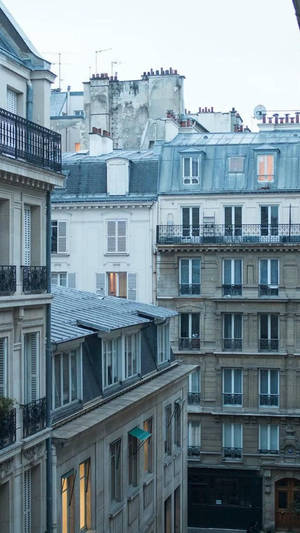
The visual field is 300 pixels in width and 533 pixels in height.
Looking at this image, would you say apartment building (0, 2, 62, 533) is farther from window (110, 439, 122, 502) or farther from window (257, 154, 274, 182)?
window (257, 154, 274, 182)

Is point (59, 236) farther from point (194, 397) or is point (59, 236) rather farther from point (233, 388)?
point (233, 388)

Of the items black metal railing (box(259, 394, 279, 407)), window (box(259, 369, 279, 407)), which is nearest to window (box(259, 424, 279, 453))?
black metal railing (box(259, 394, 279, 407))

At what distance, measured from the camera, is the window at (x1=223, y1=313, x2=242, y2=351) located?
47031 mm

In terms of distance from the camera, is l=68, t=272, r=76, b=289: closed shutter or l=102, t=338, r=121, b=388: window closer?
l=102, t=338, r=121, b=388: window

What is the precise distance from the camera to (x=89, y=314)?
2697cm

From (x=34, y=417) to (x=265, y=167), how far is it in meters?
30.2

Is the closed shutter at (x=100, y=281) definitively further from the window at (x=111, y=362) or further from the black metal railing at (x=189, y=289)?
the window at (x=111, y=362)

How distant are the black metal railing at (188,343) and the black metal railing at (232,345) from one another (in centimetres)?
141

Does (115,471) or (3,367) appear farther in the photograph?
(115,471)

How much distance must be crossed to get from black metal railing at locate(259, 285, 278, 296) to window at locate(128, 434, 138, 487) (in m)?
20.0

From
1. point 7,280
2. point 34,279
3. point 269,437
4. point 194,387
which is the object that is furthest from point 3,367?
point 269,437

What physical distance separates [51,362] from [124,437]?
6338 millimetres

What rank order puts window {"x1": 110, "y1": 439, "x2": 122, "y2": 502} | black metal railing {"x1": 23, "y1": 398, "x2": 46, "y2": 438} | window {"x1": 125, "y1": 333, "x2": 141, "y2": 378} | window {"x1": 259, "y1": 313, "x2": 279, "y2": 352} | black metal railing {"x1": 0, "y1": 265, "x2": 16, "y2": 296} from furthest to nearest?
window {"x1": 259, "y1": 313, "x2": 279, "y2": 352} → window {"x1": 125, "y1": 333, "x2": 141, "y2": 378} → window {"x1": 110, "y1": 439, "x2": 122, "y2": 502} → black metal railing {"x1": 23, "y1": 398, "x2": 46, "y2": 438} → black metal railing {"x1": 0, "y1": 265, "x2": 16, "y2": 296}

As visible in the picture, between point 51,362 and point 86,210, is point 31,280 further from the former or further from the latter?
point 86,210
